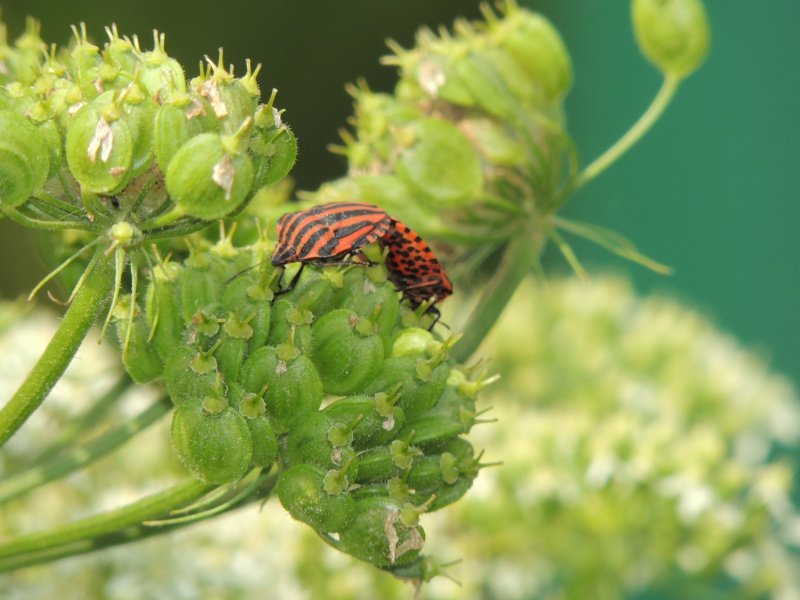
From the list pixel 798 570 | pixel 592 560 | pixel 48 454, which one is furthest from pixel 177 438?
pixel 798 570

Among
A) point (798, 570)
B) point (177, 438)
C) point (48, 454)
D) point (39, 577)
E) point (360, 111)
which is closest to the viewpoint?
point (177, 438)

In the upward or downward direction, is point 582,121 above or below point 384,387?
below

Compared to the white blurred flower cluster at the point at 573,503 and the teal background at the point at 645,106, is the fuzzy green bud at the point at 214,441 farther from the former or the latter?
the teal background at the point at 645,106

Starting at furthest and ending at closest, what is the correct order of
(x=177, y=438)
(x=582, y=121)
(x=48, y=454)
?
(x=582, y=121) < (x=48, y=454) < (x=177, y=438)

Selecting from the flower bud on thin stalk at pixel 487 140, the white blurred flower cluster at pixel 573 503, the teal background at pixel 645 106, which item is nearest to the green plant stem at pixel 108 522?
the flower bud on thin stalk at pixel 487 140

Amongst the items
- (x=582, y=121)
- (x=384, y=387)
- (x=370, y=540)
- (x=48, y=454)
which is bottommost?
(x=582, y=121)

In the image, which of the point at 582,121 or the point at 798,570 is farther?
the point at 582,121

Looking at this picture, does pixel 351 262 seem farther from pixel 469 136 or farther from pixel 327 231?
pixel 469 136

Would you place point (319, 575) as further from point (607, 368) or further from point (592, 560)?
point (607, 368)
